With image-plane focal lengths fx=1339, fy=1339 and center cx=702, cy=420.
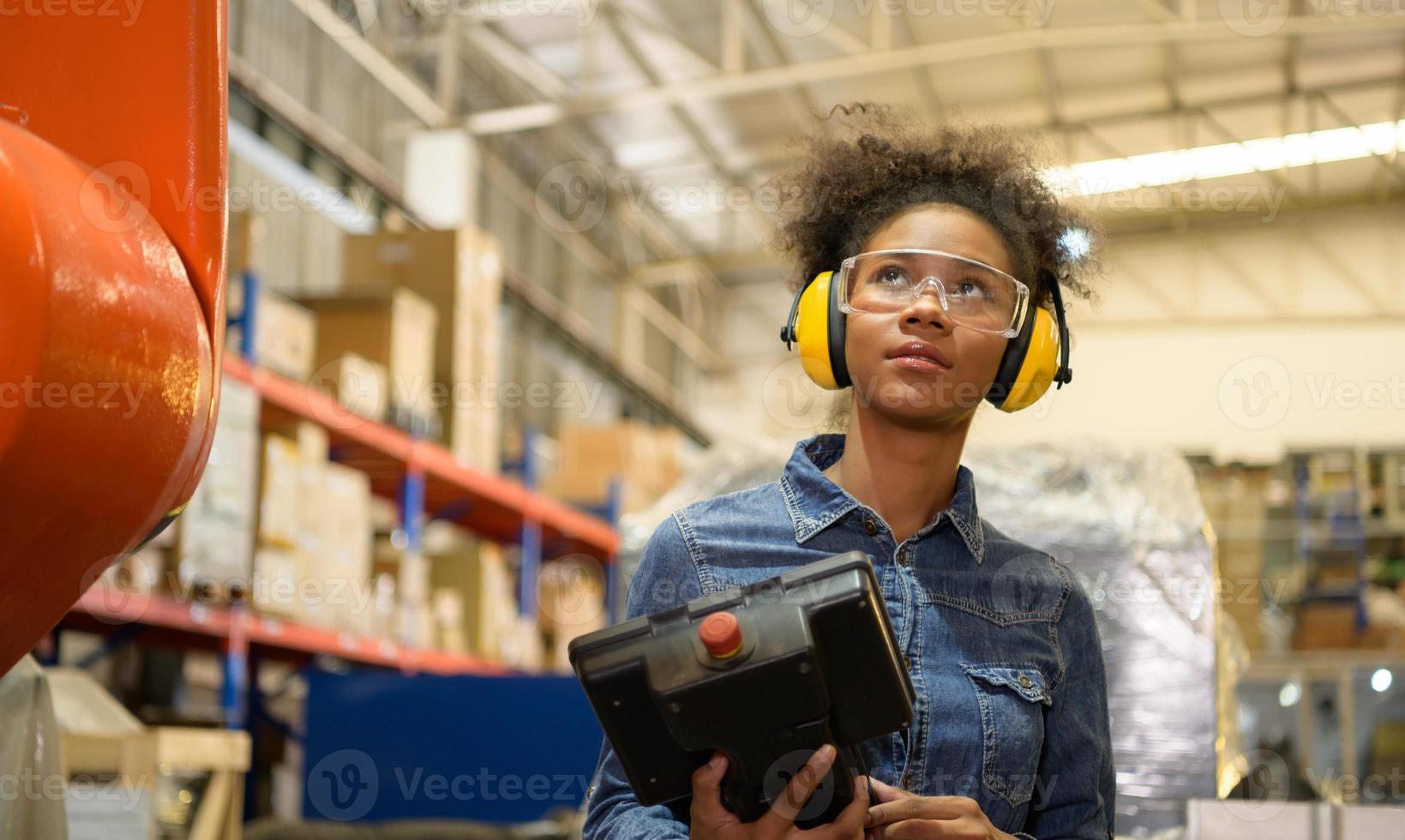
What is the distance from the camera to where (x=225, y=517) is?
4.43 m

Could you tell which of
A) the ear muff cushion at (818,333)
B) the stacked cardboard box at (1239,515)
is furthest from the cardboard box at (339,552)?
the stacked cardboard box at (1239,515)

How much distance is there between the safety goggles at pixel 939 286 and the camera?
161 cm

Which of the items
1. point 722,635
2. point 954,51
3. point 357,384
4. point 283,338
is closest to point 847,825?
point 722,635

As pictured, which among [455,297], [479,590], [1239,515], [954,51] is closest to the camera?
[455,297]

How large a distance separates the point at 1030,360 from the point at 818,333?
27cm

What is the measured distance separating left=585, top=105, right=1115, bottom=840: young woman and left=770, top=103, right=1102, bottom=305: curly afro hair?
1 centimetres

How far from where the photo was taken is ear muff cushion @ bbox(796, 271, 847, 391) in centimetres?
163

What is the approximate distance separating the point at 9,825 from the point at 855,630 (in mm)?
1148

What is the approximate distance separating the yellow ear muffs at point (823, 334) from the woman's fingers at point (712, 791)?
0.58 metres

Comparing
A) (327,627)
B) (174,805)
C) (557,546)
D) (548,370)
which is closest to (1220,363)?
(548,370)

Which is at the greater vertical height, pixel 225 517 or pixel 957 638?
pixel 225 517

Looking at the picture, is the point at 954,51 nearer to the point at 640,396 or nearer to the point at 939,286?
the point at 640,396

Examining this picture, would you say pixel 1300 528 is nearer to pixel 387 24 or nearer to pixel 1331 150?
pixel 1331 150

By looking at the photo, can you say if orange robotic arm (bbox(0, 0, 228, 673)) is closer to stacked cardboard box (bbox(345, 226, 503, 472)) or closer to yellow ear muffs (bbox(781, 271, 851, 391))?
yellow ear muffs (bbox(781, 271, 851, 391))
